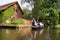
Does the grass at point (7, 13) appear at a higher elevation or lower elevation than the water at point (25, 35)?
higher

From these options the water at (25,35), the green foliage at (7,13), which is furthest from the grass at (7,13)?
the water at (25,35)

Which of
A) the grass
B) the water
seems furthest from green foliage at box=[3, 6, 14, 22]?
the water

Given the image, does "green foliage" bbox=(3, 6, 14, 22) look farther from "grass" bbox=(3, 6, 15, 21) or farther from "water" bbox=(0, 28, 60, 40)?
"water" bbox=(0, 28, 60, 40)

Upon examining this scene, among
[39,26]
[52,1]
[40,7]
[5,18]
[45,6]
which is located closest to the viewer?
[39,26]

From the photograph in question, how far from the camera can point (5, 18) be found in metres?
28.0

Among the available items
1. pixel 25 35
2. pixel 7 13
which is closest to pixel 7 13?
pixel 7 13

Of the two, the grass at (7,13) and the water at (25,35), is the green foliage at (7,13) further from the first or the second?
the water at (25,35)

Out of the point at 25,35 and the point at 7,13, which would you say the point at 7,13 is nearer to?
the point at 7,13

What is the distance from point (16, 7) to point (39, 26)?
998 cm

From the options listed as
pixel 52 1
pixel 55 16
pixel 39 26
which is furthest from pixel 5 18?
pixel 52 1

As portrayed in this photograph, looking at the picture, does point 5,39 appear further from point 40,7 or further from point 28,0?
point 28,0

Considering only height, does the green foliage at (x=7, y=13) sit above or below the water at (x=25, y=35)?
above

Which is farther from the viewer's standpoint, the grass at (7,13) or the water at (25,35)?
the grass at (7,13)

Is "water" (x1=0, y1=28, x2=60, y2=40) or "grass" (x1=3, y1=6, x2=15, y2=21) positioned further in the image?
"grass" (x1=3, y1=6, x2=15, y2=21)
